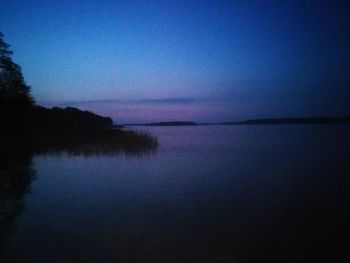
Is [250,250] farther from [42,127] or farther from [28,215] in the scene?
[42,127]

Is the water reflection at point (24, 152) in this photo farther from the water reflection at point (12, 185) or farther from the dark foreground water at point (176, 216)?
the dark foreground water at point (176, 216)

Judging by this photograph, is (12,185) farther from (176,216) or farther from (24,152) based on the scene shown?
(24,152)

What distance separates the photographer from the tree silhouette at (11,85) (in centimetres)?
3469

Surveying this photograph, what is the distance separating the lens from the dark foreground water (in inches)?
325

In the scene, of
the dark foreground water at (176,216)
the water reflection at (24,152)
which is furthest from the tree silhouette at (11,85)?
the dark foreground water at (176,216)

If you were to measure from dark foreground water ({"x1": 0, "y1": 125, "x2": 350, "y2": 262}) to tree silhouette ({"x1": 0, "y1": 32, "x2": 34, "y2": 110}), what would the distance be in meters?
18.0

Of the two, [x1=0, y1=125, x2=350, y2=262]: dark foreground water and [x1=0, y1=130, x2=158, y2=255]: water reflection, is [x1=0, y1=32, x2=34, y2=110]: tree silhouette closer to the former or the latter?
[x1=0, y1=130, x2=158, y2=255]: water reflection

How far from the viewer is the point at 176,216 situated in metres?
11.4

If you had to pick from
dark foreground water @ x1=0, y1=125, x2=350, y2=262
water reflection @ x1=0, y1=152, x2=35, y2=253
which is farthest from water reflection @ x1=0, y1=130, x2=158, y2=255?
dark foreground water @ x1=0, y1=125, x2=350, y2=262

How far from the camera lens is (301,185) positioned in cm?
1688

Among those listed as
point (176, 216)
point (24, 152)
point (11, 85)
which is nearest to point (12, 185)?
point (176, 216)

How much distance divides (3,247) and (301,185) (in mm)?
14107

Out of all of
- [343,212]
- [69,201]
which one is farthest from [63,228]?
[343,212]

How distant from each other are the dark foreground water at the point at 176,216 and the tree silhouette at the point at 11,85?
18.0 m
